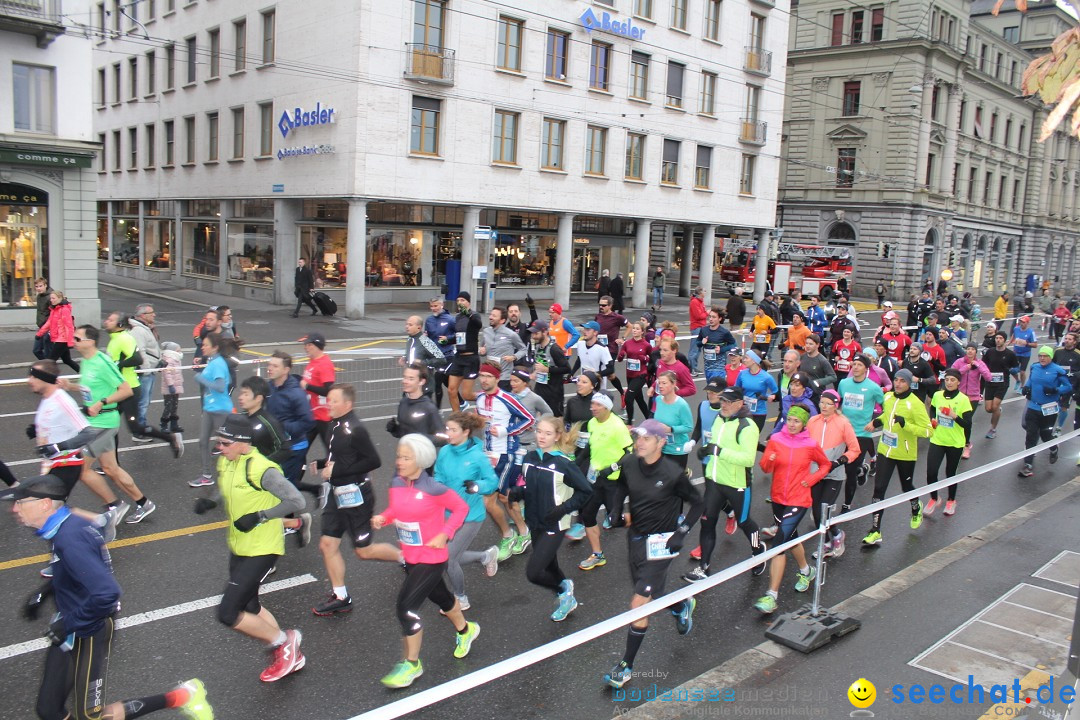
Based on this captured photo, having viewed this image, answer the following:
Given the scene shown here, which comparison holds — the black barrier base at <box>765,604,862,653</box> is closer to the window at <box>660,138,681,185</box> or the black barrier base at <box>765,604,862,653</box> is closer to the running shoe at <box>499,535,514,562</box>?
the running shoe at <box>499,535,514,562</box>

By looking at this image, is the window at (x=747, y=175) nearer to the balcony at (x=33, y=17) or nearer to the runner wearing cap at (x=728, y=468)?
the balcony at (x=33, y=17)

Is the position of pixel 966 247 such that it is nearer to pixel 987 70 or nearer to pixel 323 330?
pixel 987 70

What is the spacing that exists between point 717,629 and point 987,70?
63343mm

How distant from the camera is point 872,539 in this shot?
8578 mm

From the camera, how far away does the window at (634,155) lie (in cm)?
3347

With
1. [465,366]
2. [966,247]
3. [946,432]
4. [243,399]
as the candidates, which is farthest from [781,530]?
[966,247]

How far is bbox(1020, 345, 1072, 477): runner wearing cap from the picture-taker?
1212 cm

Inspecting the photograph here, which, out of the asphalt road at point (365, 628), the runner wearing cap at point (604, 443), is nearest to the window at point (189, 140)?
the asphalt road at point (365, 628)

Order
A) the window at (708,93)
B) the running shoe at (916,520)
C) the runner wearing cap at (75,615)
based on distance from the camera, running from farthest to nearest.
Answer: the window at (708,93) < the running shoe at (916,520) < the runner wearing cap at (75,615)

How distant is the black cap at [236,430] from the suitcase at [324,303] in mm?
21694

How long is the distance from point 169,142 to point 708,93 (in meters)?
23.0

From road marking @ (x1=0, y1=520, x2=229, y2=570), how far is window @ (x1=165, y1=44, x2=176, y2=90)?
32999 millimetres

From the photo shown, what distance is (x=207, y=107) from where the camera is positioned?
Result: 3356 cm

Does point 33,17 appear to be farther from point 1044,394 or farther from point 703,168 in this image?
point 703,168
